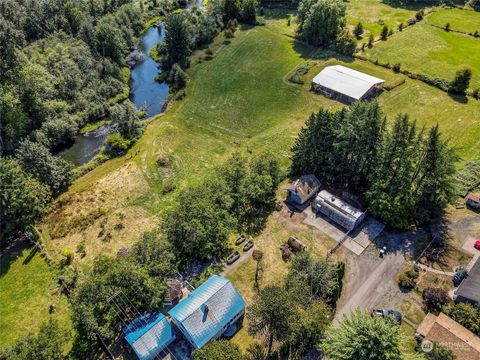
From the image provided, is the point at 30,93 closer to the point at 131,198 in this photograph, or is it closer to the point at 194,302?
the point at 131,198

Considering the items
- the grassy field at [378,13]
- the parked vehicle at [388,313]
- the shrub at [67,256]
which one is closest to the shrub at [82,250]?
the shrub at [67,256]

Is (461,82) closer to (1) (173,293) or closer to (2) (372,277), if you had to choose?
(2) (372,277)

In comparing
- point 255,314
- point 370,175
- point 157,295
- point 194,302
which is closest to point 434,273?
point 370,175

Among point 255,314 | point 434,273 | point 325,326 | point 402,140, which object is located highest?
point 402,140

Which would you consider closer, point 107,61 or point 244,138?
point 244,138

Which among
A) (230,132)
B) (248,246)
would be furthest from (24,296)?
(230,132)

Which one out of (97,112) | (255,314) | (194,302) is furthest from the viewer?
(97,112)

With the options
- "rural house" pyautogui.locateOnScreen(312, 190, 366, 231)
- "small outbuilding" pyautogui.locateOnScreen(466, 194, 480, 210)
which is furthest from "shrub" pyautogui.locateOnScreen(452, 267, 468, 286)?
"rural house" pyautogui.locateOnScreen(312, 190, 366, 231)
